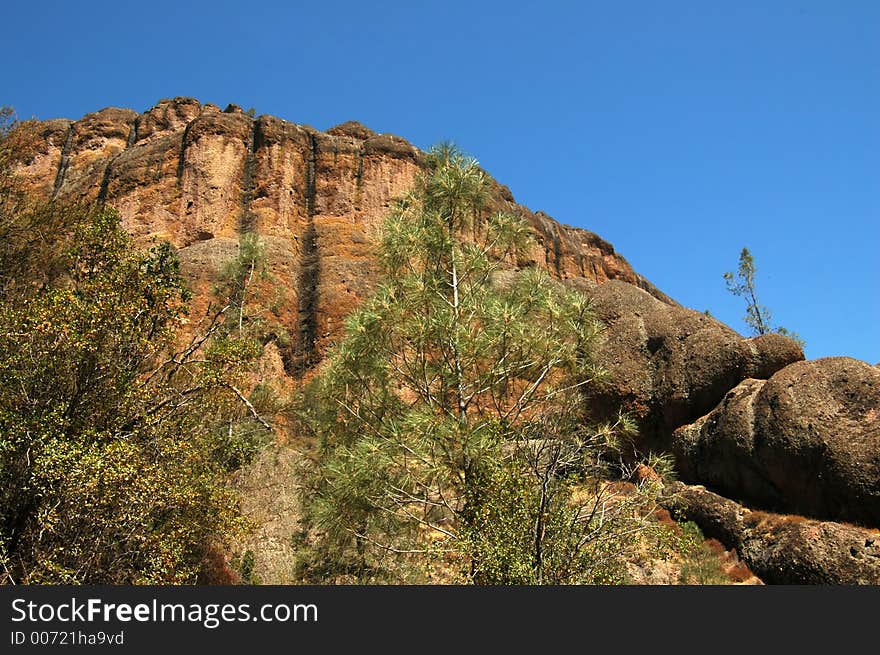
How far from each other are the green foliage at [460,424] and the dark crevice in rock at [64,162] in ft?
155

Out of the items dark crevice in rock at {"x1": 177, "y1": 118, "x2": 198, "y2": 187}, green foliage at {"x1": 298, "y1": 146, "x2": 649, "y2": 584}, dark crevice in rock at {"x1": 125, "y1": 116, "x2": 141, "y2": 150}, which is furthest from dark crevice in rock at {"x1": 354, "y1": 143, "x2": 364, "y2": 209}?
green foliage at {"x1": 298, "y1": 146, "x2": 649, "y2": 584}

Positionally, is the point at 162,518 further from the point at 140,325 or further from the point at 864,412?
the point at 864,412

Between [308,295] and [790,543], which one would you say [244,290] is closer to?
[308,295]

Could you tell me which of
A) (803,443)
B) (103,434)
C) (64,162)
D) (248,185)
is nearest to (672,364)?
(803,443)

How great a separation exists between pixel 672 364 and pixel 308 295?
27072mm

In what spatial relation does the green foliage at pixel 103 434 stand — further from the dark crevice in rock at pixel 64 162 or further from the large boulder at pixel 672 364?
the dark crevice in rock at pixel 64 162

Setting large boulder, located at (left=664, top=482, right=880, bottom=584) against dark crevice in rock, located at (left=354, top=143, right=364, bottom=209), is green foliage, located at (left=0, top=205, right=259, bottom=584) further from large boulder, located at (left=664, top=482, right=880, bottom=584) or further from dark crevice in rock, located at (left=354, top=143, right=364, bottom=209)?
dark crevice in rock, located at (left=354, top=143, right=364, bottom=209)

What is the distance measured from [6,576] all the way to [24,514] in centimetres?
105

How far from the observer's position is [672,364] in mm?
19172

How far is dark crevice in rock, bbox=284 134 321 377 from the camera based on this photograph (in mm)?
37594

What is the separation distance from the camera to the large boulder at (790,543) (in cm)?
1227

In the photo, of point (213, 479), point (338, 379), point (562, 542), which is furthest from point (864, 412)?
point (213, 479)

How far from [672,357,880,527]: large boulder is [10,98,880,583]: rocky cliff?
3cm

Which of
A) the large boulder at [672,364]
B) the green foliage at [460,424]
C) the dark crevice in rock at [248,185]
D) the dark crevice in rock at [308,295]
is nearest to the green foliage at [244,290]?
the dark crevice in rock at [308,295]
